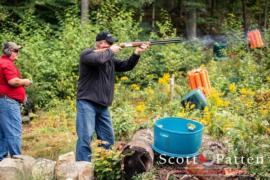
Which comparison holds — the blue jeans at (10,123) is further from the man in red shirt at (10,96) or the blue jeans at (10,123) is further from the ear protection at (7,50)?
the ear protection at (7,50)

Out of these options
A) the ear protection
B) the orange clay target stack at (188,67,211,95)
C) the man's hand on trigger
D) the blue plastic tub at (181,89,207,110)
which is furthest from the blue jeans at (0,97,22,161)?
the orange clay target stack at (188,67,211,95)

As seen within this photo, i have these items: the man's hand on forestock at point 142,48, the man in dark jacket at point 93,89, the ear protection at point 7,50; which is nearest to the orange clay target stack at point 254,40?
the man's hand on forestock at point 142,48

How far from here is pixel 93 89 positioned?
17.8 feet

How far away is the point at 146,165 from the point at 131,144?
1.08ft

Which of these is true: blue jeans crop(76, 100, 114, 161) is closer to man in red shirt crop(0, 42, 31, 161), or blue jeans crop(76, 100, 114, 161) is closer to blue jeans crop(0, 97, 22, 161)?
man in red shirt crop(0, 42, 31, 161)

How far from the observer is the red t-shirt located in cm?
584

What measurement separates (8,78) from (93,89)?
1.25m

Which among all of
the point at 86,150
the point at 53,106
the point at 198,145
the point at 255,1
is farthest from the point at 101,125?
the point at 255,1

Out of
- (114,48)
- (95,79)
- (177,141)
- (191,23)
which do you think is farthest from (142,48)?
(191,23)

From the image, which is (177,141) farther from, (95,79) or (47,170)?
(47,170)

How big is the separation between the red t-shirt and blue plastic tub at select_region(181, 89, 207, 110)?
3213mm

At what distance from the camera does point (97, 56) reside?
17.0 ft

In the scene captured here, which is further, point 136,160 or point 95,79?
point 95,79

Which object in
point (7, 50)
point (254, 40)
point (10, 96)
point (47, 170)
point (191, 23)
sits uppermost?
point (191, 23)
